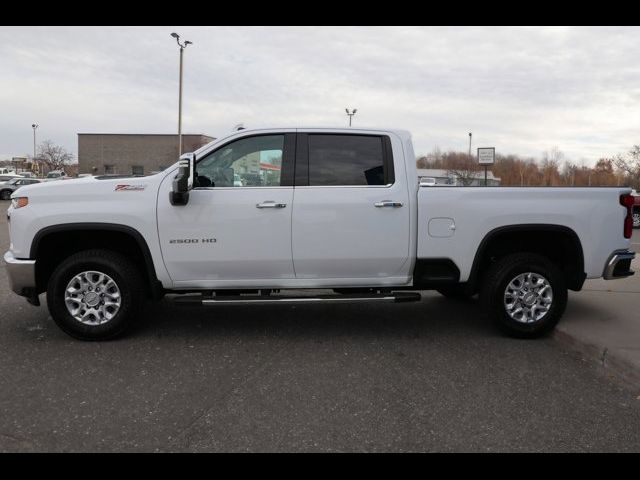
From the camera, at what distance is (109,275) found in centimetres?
507

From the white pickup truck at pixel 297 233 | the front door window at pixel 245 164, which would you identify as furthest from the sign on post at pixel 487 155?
the front door window at pixel 245 164

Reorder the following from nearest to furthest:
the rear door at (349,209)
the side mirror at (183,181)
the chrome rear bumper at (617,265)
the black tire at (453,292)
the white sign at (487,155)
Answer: the side mirror at (183,181) < the rear door at (349,209) < the chrome rear bumper at (617,265) < the black tire at (453,292) < the white sign at (487,155)

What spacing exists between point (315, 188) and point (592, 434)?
299 centimetres

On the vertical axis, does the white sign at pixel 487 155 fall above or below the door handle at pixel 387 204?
above

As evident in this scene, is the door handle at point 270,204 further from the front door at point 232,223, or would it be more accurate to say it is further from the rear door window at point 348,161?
the rear door window at point 348,161

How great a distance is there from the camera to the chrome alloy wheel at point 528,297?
534 cm

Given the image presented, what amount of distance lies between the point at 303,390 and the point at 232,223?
1.74 m

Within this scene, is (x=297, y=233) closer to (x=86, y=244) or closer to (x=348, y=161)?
(x=348, y=161)

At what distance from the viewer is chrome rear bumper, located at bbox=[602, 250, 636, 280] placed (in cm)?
538

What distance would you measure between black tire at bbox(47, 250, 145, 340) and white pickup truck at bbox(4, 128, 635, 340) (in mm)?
11

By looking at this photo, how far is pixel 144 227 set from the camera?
5027 mm

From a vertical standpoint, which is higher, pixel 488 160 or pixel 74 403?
pixel 488 160
